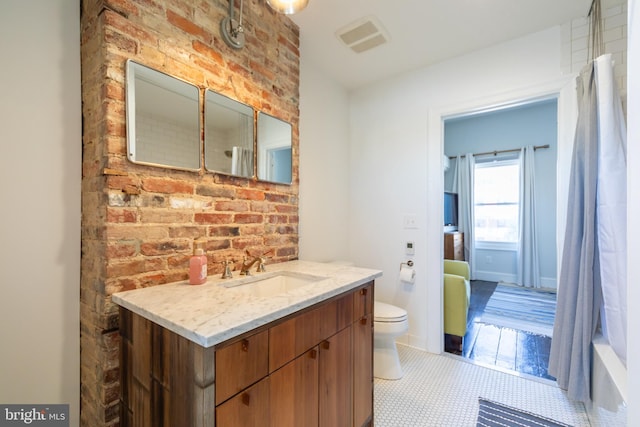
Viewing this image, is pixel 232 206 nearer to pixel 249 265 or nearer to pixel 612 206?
pixel 249 265

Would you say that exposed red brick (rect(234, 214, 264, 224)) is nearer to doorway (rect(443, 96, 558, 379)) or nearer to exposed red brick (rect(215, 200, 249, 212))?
exposed red brick (rect(215, 200, 249, 212))

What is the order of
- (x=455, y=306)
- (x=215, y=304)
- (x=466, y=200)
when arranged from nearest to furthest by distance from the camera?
(x=215, y=304)
(x=455, y=306)
(x=466, y=200)

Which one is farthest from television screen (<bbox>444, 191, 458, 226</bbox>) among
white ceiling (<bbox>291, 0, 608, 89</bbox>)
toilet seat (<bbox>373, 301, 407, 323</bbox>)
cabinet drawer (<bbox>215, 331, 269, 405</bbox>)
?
cabinet drawer (<bbox>215, 331, 269, 405</bbox>)

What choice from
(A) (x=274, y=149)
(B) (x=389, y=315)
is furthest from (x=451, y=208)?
(A) (x=274, y=149)

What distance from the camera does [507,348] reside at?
246 centimetres

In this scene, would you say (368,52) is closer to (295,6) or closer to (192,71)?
(295,6)

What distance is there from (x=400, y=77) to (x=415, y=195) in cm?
115

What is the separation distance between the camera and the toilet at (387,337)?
1.98 m

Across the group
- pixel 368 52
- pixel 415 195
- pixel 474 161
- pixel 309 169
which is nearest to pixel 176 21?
pixel 309 169

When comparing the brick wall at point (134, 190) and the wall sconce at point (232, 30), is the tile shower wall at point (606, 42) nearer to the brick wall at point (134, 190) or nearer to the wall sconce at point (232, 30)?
the wall sconce at point (232, 30)

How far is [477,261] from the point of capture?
4977 mm

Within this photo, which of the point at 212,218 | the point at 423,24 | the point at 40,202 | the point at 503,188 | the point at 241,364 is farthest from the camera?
the point at 503,188

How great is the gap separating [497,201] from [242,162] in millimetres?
4737

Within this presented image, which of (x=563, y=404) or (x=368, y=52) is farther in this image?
(x=368, y=52)
